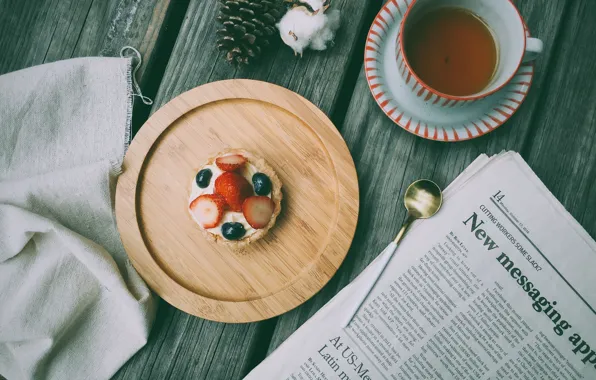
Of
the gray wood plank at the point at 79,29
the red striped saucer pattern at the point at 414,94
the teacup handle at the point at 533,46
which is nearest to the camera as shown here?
the teacup handle at the point at 533,46

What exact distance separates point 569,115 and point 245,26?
738mm

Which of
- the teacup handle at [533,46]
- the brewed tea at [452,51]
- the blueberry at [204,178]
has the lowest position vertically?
the blueberry at [204,178]

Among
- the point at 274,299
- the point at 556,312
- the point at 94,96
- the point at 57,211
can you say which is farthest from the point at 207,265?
the point at 556,312

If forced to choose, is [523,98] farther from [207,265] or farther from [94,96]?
[94,96]

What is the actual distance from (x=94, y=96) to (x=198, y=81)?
24 cm

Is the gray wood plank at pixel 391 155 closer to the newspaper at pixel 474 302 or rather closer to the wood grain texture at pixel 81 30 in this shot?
the newspaper at pixel 474 302

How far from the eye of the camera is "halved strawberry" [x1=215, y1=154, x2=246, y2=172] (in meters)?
0.94

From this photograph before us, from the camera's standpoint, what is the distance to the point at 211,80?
103 centimetres

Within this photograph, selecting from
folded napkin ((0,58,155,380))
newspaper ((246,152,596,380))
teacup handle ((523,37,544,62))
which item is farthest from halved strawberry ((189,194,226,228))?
teacup handle ((523,37,544,62))

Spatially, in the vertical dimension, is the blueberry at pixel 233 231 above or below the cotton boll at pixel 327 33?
below

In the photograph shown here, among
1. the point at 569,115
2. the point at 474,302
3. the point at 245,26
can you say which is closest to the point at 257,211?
the point at 245,26

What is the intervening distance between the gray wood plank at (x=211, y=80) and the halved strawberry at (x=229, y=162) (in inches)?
8.0

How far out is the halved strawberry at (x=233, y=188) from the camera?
940 mm

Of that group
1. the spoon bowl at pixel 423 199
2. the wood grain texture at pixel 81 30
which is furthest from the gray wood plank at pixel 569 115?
the wood grain texture at pixel 81 30
